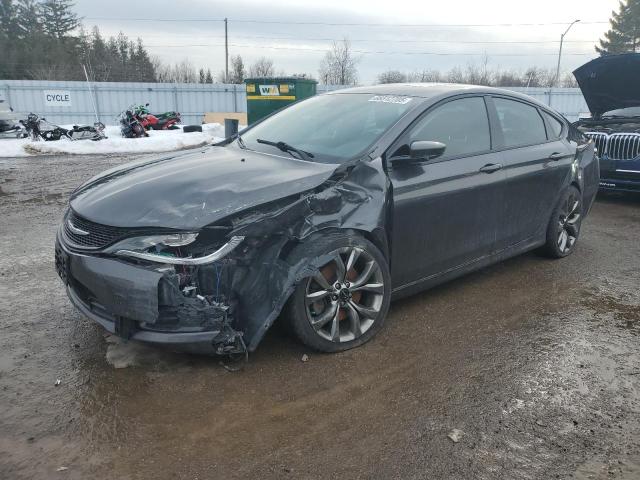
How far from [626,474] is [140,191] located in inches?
115

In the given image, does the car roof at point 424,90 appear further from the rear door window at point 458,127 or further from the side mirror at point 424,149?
the side mirror at point 424,149

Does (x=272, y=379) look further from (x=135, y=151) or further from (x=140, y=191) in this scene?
(x=135, y=151)

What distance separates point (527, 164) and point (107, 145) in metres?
14.3

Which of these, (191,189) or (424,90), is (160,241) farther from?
(424,90)

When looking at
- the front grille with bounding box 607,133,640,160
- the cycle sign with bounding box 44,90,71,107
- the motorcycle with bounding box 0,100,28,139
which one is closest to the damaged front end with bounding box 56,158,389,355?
the front grille with bounding box 607,133,640,160

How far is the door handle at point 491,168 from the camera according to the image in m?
4.18

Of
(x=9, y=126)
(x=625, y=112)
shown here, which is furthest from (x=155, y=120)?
(x=625, y=112)

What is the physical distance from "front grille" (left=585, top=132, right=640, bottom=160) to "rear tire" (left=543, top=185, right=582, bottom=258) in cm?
289

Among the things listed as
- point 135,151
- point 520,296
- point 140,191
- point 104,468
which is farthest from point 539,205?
point 135,151

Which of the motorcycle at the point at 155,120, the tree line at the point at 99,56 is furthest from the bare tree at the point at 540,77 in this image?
the motorcycle at the point at 155,120

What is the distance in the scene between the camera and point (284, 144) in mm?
4000

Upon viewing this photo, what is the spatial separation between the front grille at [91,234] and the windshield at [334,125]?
1375 millimetres

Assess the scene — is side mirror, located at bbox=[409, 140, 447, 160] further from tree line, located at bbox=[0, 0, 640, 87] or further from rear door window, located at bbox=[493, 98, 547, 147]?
tree line, located at bbox=[0, 0, 640, 87]

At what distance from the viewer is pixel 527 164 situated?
4602mm
